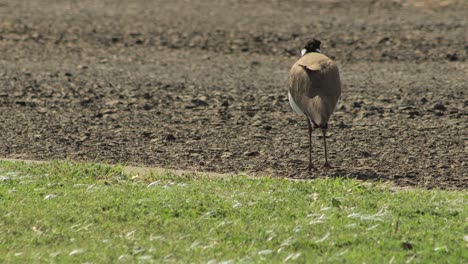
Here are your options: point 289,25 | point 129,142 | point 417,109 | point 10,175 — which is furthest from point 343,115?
point 289,25

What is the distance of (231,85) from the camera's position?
14.2 metres

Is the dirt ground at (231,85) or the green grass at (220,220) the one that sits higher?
the green grass at (220,220)

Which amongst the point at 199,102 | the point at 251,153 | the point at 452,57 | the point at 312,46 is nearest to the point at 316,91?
the point at 251,153

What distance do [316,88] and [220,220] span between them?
8.10 feet

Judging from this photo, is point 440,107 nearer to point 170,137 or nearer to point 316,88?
point 316,88

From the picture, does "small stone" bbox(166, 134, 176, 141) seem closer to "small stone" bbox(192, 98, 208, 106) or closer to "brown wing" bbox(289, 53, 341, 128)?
"brown wing" bbox(289, 53, 341, 128)

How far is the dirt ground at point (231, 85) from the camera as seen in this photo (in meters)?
10.1

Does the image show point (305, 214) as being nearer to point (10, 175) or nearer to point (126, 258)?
point (126, 258)

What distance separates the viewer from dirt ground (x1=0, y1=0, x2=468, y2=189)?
10.1 meters

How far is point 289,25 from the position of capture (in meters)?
19.0

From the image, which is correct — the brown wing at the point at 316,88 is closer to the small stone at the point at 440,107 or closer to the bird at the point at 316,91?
the bird at the point at 316,91

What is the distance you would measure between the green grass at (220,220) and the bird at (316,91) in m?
0.74

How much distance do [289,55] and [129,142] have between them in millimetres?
6418

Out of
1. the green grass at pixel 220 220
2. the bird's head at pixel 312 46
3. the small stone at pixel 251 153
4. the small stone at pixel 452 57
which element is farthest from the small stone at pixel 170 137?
the small stone at pixel 452 57
